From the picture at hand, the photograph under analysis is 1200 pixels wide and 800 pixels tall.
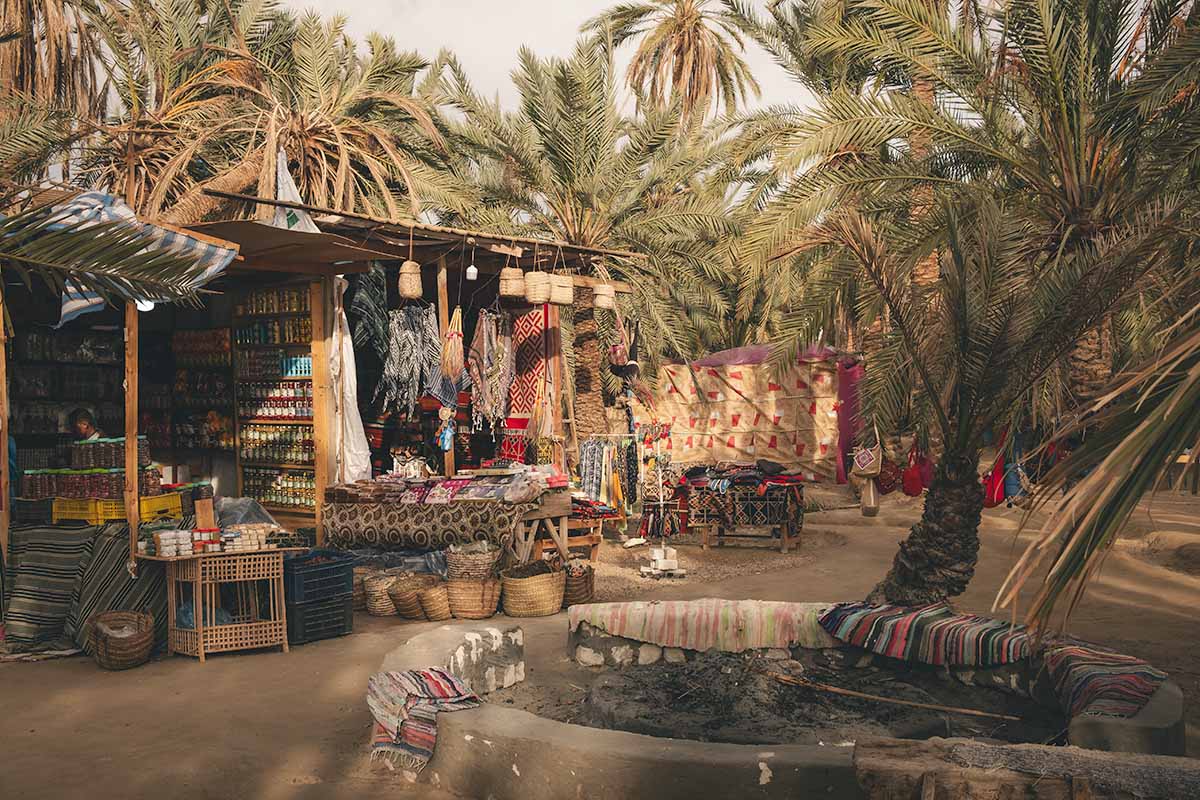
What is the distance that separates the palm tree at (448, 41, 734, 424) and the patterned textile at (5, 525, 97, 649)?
8.51 m

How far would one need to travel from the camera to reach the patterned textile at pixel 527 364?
12.1m

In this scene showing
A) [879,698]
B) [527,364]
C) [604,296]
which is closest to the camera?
[879,698]

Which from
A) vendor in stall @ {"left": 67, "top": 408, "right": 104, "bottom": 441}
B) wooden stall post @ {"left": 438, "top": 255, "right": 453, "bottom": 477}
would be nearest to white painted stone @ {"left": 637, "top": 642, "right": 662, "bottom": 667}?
wooden stall post @ {"left": 438, "top": 255, "right": 453, "bottom": 477}

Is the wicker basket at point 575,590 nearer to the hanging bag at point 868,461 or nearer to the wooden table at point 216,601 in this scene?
the wooden table at point 216,601

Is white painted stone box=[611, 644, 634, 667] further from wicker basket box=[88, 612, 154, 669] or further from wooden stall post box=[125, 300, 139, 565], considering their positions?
wooden stall post box=[125, 300, 139, 565]

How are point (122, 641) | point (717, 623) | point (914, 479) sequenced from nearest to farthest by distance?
point (717, 623) < point (122, 641) < point (914, 479)

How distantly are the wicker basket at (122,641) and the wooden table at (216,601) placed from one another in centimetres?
23

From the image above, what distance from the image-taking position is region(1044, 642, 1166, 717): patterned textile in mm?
4371

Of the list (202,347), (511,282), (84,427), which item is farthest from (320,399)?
(511,282)

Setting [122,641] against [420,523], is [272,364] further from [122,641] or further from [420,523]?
[122,641]

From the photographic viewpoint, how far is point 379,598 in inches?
346

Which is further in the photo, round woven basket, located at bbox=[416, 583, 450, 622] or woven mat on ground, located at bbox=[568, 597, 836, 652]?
round woven basket, located at bbox=[416, 583, 450, 622]

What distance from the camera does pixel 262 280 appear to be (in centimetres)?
1080

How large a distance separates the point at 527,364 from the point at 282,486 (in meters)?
3.19
